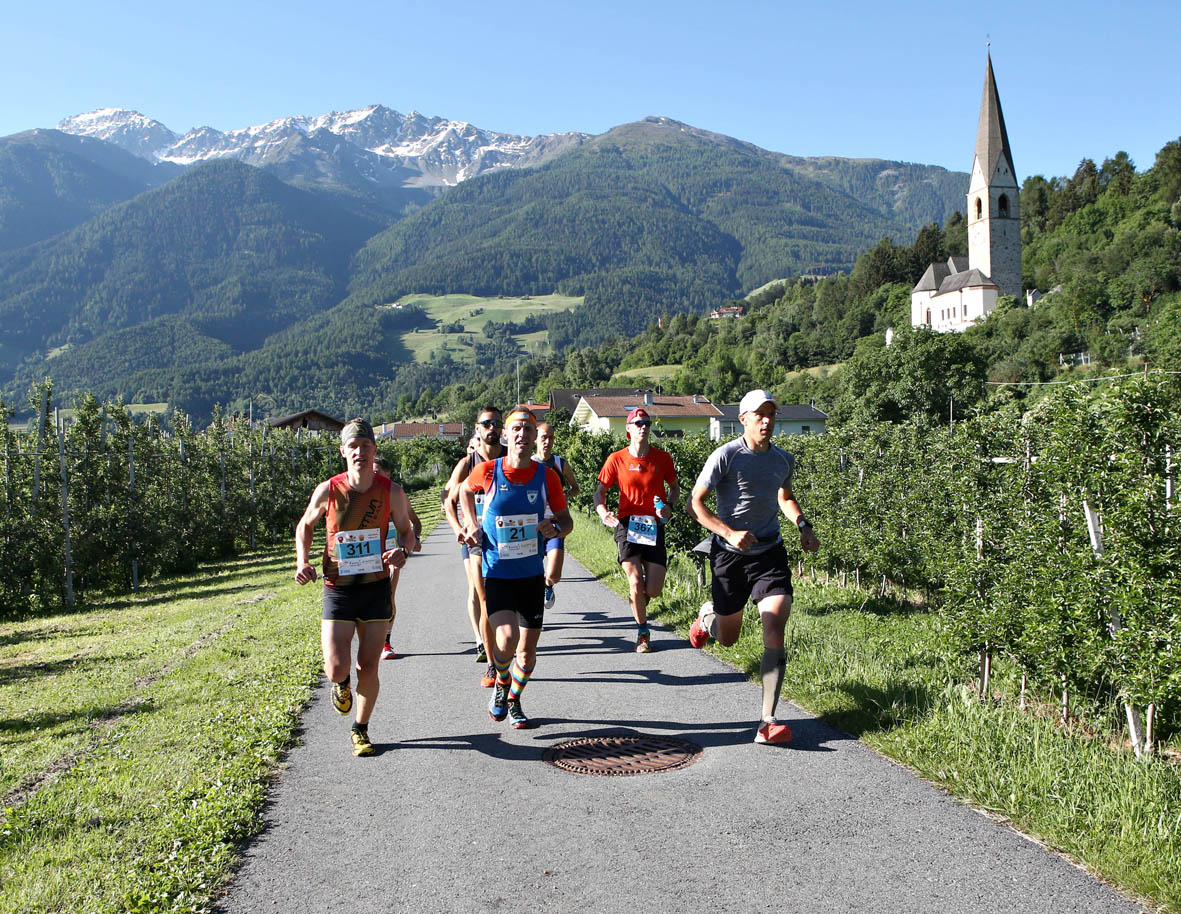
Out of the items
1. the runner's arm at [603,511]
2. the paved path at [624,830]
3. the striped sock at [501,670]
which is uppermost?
the runner's arm at [603,511]

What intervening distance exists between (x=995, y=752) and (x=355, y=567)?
3.71m

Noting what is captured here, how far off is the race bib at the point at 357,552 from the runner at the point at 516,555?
0.80 m

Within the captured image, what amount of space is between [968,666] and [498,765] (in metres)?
3.35

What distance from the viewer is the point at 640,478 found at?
8812mm

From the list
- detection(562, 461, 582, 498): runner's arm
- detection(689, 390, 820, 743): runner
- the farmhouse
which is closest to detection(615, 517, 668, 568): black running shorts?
detection(562, 461, 582, 498): runner's arm

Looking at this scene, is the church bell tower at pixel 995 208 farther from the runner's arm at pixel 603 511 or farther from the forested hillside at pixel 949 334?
the runner's arm at pixel 603 511

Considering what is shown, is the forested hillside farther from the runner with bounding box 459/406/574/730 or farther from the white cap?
the runner with bounding box 459/406/574/730

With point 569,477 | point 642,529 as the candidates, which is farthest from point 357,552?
point 642,529

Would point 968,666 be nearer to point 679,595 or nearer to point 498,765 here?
point 498,765

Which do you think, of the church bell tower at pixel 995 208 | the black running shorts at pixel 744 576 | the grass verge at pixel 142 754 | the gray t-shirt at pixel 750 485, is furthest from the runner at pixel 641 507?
the church bell tower at pixel 995 208

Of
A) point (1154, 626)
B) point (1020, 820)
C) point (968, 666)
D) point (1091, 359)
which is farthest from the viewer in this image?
point (1091, 359)

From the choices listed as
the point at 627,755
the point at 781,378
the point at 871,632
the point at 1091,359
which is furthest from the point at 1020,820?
the point at 781,378

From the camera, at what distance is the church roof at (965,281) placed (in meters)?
135

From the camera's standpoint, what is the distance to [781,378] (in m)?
130
